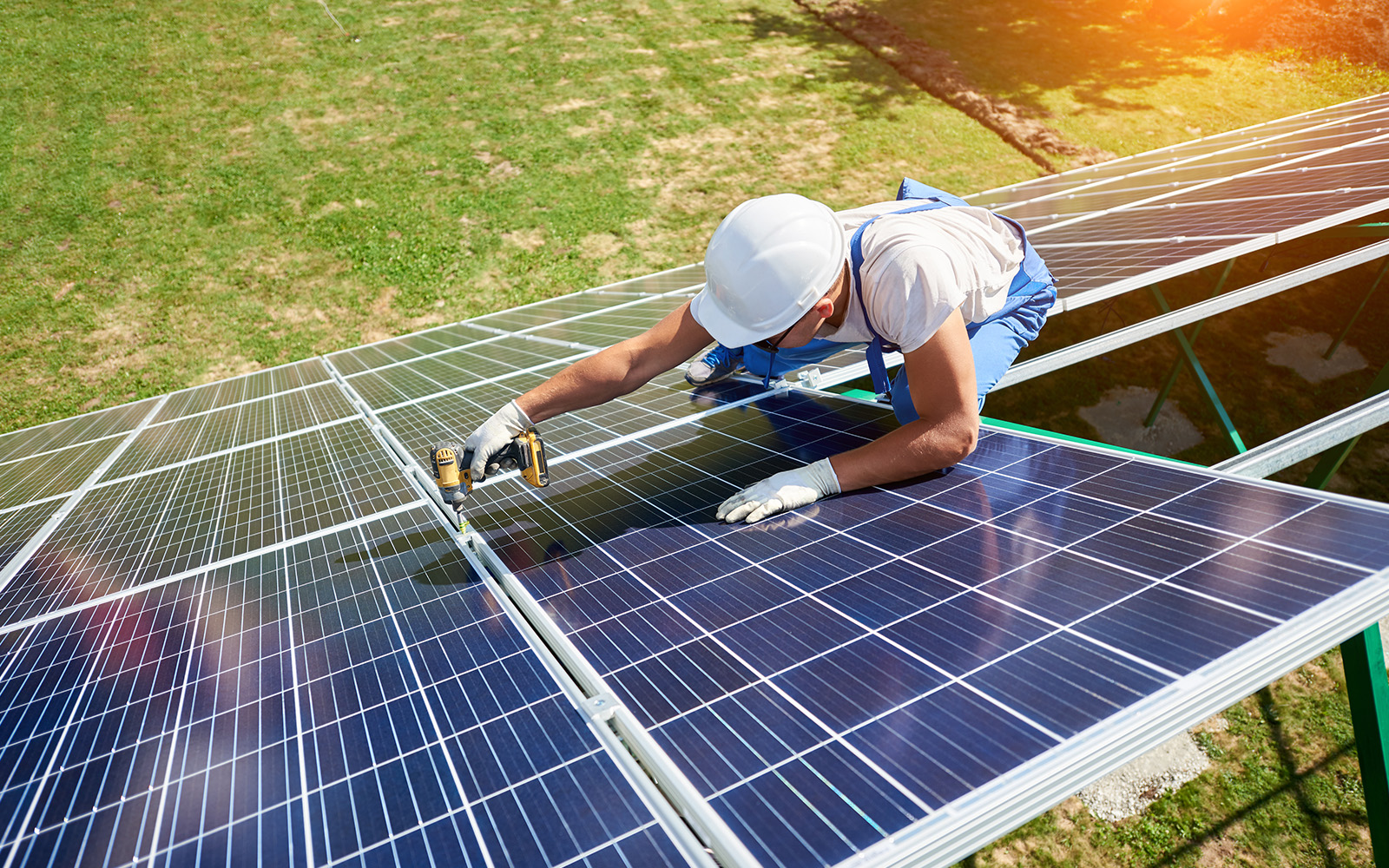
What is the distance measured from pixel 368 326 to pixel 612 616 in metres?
13.5

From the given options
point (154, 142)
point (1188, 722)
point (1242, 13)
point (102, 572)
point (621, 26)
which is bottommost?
point (1188, 722)

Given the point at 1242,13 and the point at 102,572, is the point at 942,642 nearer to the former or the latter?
the point at 102,572

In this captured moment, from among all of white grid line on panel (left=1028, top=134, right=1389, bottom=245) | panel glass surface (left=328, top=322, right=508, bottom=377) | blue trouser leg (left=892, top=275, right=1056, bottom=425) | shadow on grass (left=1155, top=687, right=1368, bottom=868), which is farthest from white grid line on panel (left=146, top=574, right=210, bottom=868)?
white grid line on panel (left=1028, top=134, right=1389, bottom=245)

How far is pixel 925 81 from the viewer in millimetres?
21922

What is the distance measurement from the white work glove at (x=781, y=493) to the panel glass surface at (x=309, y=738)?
1.14 metres

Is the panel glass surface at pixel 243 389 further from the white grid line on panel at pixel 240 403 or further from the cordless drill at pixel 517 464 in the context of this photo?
the cordless drill at pixel 517 464

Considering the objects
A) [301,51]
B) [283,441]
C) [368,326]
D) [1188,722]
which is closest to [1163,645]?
[1188,722]

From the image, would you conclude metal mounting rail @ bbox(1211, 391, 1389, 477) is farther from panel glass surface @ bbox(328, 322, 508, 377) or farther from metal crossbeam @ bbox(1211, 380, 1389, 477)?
panel glass surface @ bbox(328, 322, 508, 377)

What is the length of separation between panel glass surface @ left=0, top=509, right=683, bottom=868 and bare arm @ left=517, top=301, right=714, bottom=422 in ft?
3.50

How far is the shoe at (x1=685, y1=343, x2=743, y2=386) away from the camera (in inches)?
207

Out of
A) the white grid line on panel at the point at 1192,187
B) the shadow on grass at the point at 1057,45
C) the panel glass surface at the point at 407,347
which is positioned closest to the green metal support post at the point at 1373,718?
the white grid line on panel at the point at 1192,187

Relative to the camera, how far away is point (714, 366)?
17.6ft

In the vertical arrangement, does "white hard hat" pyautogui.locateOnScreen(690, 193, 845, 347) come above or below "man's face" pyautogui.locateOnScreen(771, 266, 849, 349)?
above

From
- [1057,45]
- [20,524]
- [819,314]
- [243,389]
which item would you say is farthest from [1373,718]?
[1057,45]
